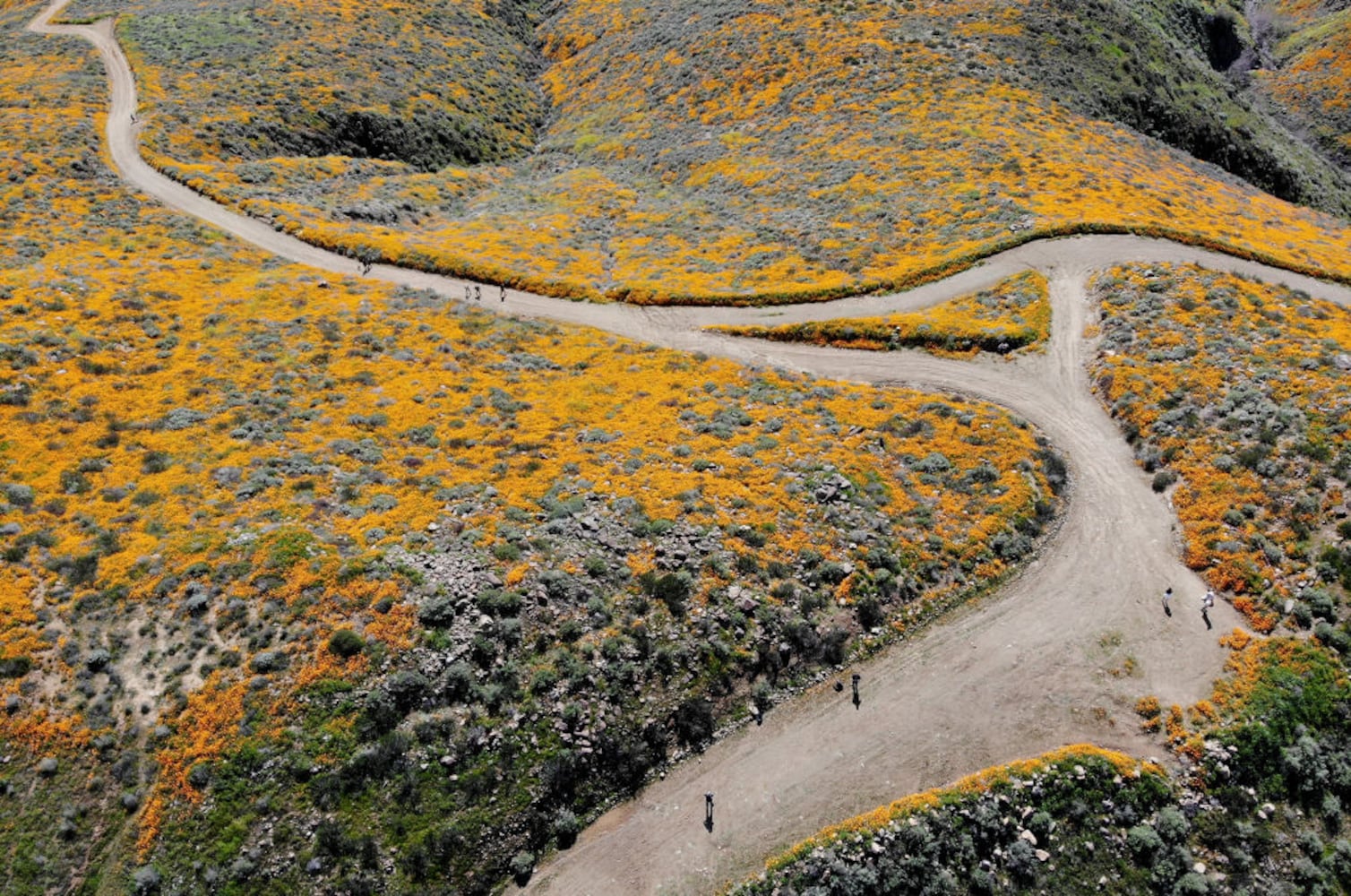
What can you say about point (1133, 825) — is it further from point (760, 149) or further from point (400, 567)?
point (760, 149)

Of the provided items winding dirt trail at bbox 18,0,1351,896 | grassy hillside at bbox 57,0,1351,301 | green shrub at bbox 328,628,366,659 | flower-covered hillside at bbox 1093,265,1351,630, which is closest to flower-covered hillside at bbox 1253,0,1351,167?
grassy hillside at bbox 57,0,1351,301

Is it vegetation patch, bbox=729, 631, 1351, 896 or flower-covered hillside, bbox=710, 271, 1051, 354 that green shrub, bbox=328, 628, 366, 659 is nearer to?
vegetation patch, bbox=729, 631, 1351, 896

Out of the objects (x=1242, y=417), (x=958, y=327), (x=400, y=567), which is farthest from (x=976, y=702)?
(x=958, y=327)

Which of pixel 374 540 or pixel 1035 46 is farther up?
pixel 1035 46

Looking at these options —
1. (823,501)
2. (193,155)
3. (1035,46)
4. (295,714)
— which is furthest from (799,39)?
(295,714)

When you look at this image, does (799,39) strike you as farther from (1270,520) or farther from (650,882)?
(650,882)

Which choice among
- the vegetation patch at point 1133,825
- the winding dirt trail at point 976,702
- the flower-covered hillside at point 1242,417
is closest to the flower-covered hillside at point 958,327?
the flower-covered hillside at point 1242,417
